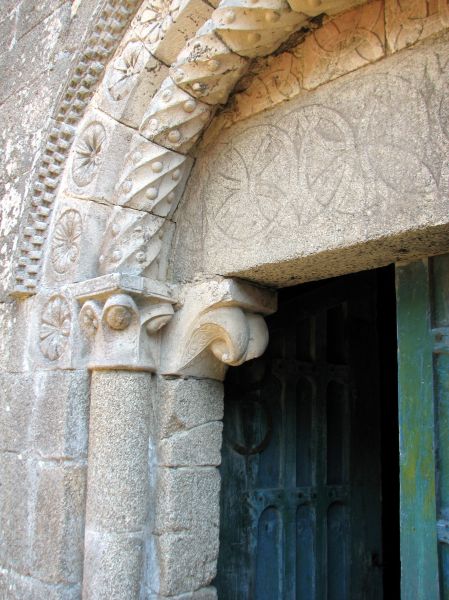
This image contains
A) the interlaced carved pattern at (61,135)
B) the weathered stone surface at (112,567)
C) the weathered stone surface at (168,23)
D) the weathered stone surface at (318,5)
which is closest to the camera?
the weathered stone surface at (318,5)

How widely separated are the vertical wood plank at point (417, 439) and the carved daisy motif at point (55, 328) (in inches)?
44.1

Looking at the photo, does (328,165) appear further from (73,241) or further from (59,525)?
(59,525)

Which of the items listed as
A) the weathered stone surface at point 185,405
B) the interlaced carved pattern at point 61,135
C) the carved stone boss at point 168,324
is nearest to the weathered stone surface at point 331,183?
the carved stone boss at point 168,324

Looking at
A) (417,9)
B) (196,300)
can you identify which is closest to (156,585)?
(196,300)

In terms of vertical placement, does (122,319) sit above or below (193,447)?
above

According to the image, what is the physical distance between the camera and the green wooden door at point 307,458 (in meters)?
2.39

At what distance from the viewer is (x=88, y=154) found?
2.25m

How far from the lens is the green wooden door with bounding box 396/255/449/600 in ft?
5.49

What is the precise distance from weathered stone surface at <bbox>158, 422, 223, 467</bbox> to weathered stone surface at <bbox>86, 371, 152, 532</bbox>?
7 cm

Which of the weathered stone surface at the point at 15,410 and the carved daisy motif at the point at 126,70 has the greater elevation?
the carved daisy motif at the point at 126,70

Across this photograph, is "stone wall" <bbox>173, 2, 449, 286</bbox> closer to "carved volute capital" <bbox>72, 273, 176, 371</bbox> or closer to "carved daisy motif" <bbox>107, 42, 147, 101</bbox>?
"carved volute capital" <bbox>72, 273, 176, 371</bbox>

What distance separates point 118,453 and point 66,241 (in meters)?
0.78

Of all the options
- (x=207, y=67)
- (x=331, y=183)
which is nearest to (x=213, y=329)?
(x=331, y=183)

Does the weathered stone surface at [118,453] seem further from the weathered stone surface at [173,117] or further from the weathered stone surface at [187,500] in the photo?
the weathered stone surface at [173,117]
